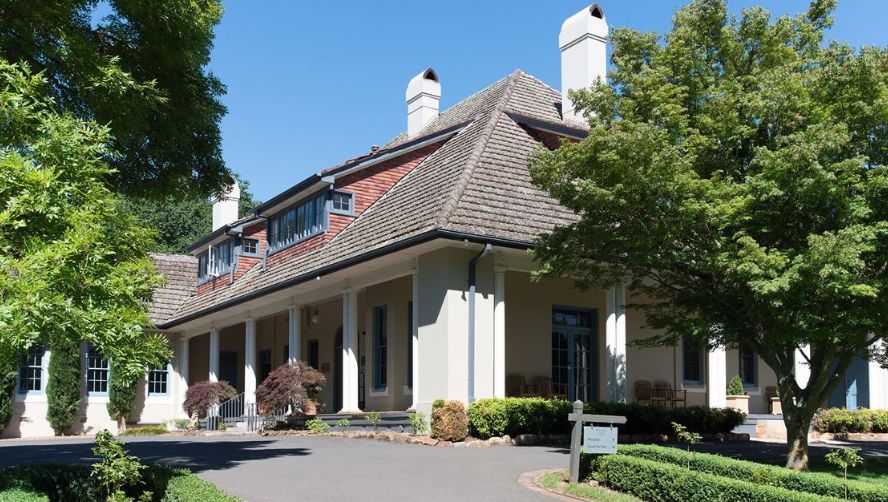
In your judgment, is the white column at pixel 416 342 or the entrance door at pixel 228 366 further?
the entrance door at pixel 228 366

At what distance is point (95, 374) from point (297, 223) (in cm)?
1056

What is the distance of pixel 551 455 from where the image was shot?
14578mm

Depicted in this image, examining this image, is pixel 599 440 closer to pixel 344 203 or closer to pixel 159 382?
pixel 344 203

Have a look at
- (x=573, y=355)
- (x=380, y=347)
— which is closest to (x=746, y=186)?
(x=573, y=355)

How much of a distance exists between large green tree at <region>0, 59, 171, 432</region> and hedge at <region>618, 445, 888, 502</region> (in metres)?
6.42

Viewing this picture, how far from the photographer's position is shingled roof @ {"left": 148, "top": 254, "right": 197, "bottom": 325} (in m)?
32.2

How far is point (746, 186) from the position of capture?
12.2 metres

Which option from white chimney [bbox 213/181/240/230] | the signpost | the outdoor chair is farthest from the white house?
white chimney [bbox 213/181/240/230]

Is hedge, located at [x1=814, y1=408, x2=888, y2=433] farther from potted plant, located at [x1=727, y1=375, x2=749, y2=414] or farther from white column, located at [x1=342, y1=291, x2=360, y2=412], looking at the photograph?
white column, located at [x1=342, y1=291, x2=360, y2=412]

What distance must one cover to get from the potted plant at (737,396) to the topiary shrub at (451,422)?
32.1 feet

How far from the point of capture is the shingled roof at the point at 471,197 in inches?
707

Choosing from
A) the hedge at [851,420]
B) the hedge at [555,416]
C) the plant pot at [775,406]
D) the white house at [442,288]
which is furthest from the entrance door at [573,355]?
the plant pot at [775,406]

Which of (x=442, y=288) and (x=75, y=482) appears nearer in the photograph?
(x=75, y=482)

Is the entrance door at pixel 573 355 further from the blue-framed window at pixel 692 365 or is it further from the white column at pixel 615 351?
the blue-framed window at pixel 692 365
